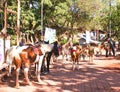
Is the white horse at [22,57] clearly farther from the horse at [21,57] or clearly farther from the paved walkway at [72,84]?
the paved walkway at [72,84]

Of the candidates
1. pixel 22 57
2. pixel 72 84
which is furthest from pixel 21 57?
pixel 72 84

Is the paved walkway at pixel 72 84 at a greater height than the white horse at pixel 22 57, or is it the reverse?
the white horse at pixel 22 57

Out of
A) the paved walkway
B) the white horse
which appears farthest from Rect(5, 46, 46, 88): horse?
the paved walkway

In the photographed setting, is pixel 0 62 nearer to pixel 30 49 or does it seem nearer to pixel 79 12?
pixel 30 49

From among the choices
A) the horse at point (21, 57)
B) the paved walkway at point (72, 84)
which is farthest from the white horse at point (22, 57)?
the paved walkway at point (72, 84)

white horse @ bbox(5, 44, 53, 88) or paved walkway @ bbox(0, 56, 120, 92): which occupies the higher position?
white horse @ bbox(5, 44, 53, 88)

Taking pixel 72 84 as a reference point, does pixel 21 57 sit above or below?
above

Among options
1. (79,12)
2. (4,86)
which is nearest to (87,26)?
(79,12)

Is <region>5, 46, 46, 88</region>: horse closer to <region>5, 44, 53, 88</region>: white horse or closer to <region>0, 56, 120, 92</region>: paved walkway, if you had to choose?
<region>5, 44, 53, 88</region>: white horse

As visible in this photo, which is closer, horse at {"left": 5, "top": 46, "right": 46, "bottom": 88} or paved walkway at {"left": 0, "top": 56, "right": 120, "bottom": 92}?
paved walkway at {"left": 0, "top": 56, "right": 120, "bottom": 92}

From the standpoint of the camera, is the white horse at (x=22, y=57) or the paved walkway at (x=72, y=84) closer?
the paved walkway at (x=72, y=84)

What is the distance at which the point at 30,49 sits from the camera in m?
13.5

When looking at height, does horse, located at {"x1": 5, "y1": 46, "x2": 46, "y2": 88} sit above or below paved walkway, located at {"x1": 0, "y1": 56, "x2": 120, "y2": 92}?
above

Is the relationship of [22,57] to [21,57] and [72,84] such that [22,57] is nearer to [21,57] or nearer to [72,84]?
[21,57]
